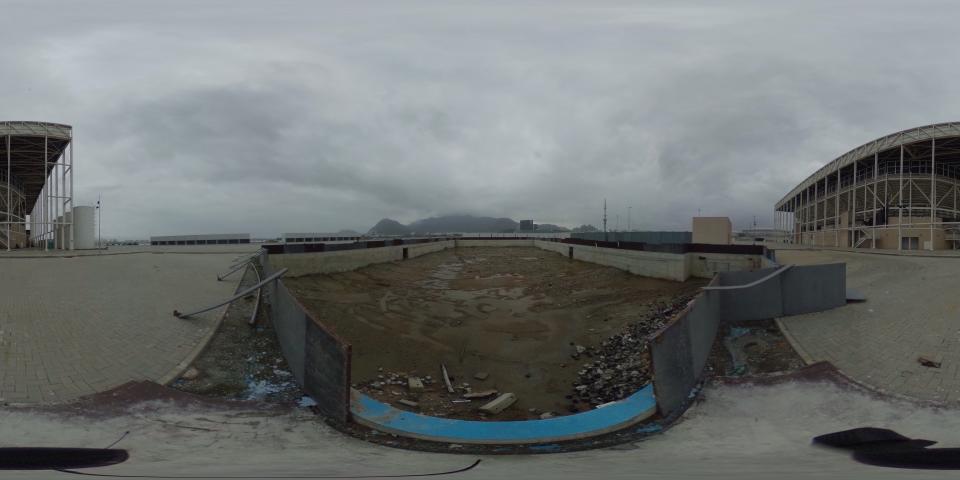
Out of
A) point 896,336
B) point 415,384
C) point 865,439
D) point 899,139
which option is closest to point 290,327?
point 415,384

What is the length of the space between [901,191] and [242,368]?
135ft

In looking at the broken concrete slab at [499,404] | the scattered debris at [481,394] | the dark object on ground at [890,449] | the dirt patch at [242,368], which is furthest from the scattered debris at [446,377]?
the dark object on ground at [890,449]

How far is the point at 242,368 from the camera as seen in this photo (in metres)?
7.37

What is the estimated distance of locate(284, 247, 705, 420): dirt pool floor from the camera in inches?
300

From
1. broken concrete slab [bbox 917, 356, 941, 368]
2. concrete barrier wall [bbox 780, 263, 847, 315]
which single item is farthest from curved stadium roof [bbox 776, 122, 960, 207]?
broken concrete slab [bbox 917, 356, 941, 368]

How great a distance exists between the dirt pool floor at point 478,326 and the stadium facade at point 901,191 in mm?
26755

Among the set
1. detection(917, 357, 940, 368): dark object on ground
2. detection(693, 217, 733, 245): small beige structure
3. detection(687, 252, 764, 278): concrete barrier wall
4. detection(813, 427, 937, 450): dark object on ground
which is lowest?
detection(813, 427, 937, 450): dark object on ground

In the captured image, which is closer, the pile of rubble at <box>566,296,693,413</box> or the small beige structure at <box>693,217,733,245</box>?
the pile of rubble at <box>566,296,693,413</box>

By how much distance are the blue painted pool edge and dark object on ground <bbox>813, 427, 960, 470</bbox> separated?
207cm

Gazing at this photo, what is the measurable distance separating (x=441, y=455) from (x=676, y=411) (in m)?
3.44

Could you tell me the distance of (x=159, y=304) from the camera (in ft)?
31.3

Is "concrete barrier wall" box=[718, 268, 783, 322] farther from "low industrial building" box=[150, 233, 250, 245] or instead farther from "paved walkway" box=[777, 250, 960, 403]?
"low industrial building" box=[150, 233, 250, 245]

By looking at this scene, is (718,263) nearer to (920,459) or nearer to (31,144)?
(920,459)

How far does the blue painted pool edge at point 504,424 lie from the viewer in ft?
18.4
